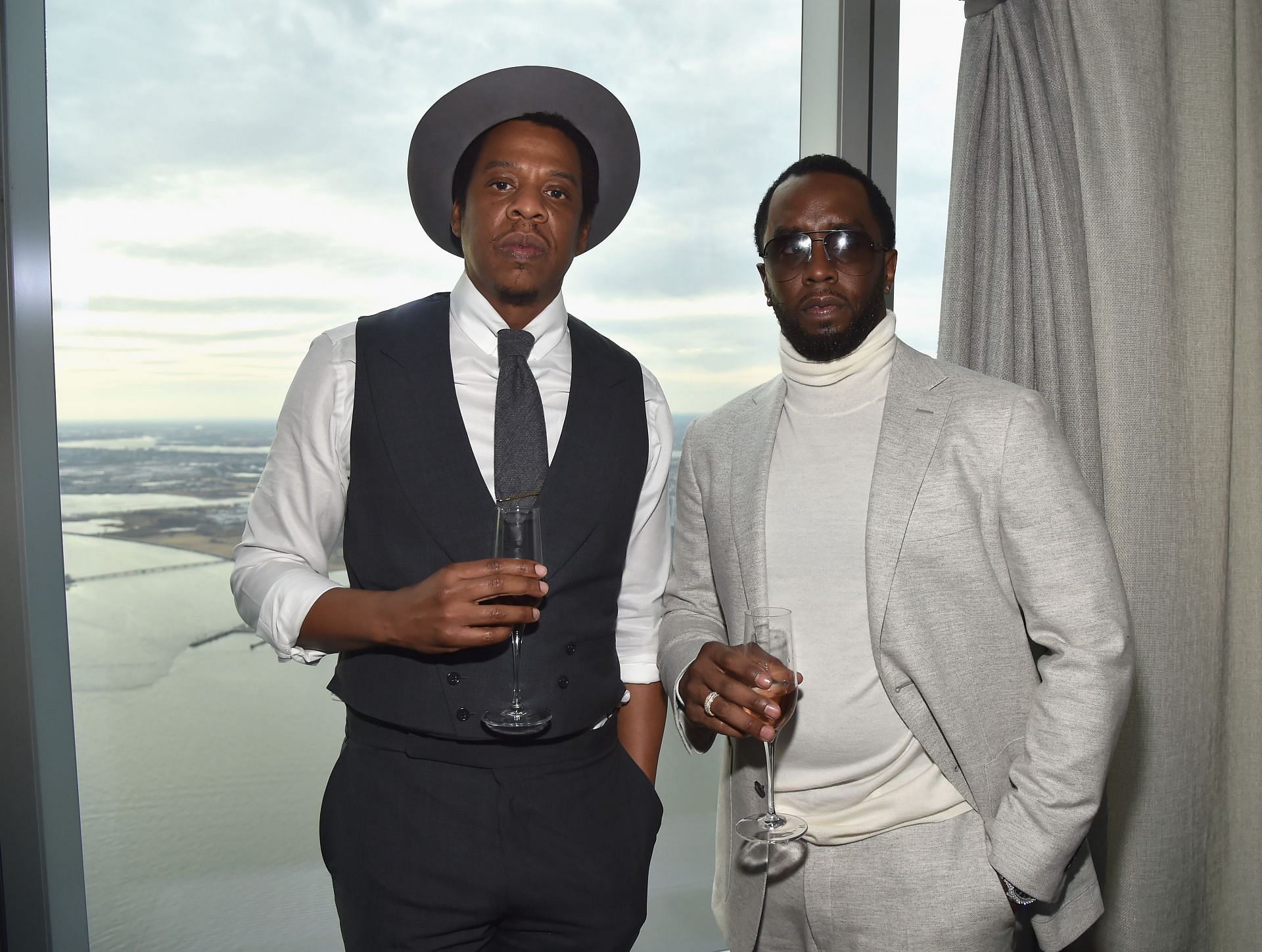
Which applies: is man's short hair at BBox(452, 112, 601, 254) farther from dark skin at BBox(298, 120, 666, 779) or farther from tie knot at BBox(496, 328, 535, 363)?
tie knot at BBox(496, 328, 535, 363)

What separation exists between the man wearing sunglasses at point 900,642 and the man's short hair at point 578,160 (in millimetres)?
354

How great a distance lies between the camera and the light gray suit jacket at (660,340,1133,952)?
150cm

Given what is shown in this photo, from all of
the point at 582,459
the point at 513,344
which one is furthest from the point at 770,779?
the point at 513,344

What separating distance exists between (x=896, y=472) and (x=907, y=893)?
67 cm

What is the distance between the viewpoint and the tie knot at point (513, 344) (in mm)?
1699

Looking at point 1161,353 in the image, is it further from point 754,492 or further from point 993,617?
point 754,492

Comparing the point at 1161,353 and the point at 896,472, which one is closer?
the point at 896,472

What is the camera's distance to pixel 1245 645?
2.23 meters

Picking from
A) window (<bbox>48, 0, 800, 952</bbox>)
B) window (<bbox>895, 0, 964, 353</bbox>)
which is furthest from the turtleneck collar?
window (<bbox>48, 0, 800, 952</bbox>)

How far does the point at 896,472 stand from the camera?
1.61 meters

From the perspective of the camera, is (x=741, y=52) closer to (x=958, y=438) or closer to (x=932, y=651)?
(x=958, y=438)

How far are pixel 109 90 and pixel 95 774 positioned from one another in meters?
1.48

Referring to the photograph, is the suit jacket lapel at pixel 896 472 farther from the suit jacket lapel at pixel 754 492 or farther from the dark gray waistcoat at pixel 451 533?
the dark gray waistcoat at pixel 451 533

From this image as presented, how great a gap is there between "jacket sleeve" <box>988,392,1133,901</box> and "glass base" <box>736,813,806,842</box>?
32 cm
